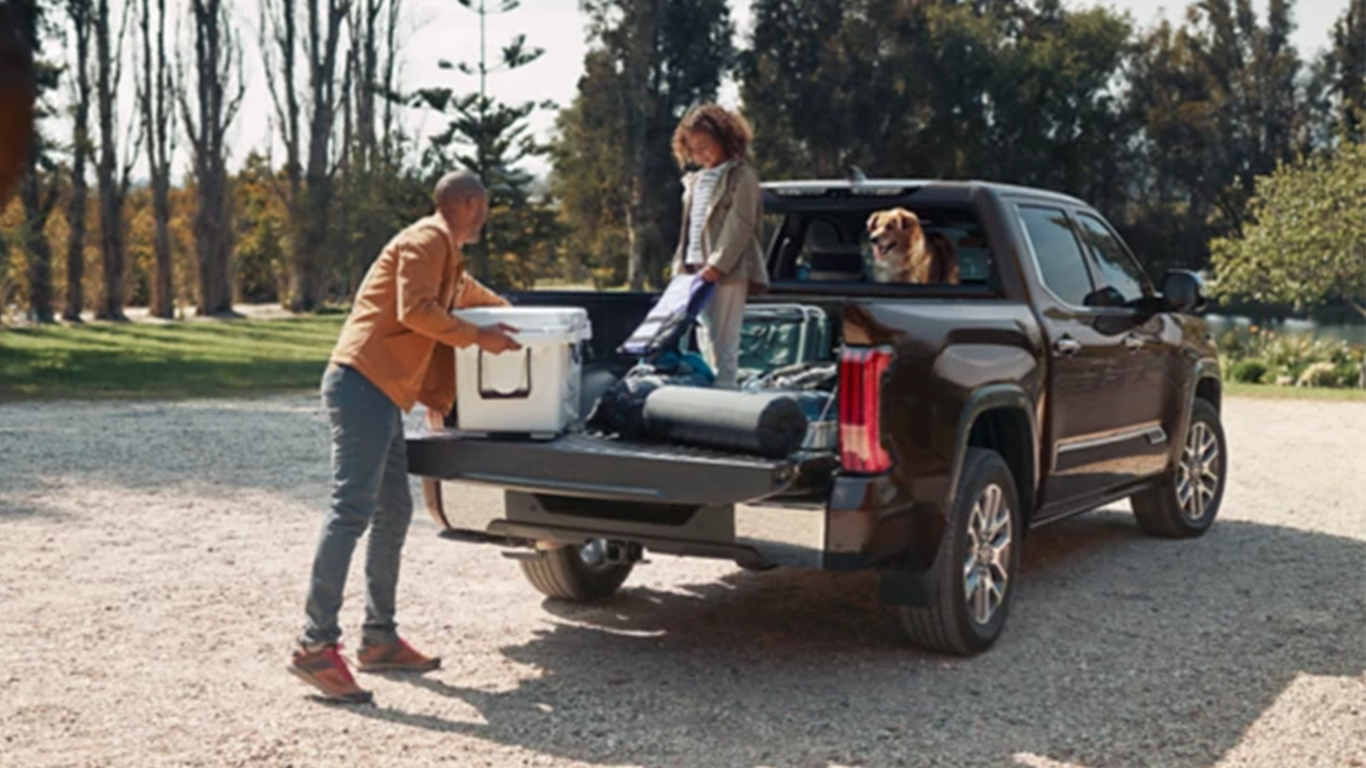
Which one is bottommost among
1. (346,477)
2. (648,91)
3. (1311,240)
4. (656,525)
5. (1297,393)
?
(1297,393)

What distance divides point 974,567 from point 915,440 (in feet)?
2.53

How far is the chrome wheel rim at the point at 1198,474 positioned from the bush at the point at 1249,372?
1639 centimetres

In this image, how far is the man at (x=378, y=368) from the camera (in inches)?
212

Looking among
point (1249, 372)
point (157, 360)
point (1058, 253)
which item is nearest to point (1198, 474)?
point (1058, 253)

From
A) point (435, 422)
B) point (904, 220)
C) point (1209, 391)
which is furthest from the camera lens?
point (1209, 391)

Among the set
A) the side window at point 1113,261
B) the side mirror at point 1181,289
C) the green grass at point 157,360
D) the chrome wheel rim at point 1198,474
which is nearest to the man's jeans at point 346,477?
the side window at point 1113,261

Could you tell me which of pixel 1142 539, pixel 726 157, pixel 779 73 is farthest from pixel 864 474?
pixel 779 73

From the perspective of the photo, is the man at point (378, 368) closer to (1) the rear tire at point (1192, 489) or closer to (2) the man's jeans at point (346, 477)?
(2) the man's jeans at point (346, 477)

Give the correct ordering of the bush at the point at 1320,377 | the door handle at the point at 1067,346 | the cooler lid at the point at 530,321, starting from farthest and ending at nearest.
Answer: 1. the bush at the point at 1320,377
2. the door handle at the point at 1067,346
3. the cooler lid at the point at 530,321

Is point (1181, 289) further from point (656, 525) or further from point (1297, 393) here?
point (1297, 393)

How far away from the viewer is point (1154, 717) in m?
5.20

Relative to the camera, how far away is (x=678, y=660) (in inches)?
237

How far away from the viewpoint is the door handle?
22.4 ft

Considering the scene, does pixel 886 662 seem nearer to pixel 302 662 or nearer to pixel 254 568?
pixel 302 662
